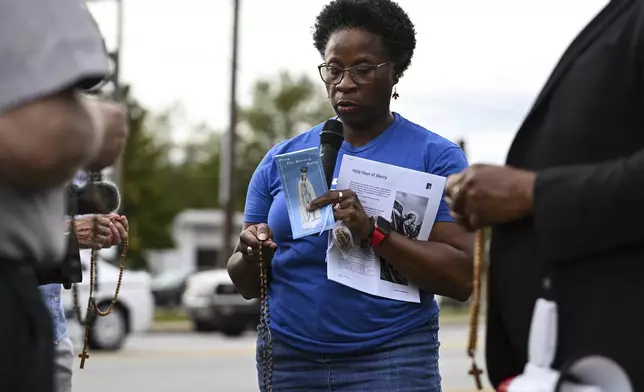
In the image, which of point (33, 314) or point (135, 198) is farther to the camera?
point (135, 198)

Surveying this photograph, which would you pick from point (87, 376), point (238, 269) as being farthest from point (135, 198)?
point (238, 269)

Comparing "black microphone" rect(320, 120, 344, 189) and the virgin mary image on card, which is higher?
"black microphone" rect(320, 120, 344, 189)

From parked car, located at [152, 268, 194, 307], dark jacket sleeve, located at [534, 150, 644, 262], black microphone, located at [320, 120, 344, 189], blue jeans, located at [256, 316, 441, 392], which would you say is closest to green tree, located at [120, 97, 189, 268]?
parked car, located at [152, 268, 194, 307]

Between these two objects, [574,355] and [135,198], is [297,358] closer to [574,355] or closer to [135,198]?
[574,355]

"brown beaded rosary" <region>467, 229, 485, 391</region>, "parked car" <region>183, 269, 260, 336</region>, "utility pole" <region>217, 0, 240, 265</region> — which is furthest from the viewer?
"utility pole" <region>217, 0, 240, 265</region>

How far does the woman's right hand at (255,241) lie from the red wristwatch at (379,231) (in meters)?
0.31

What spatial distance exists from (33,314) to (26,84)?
1.35 feet

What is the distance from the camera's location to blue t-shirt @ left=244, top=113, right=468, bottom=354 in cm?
366

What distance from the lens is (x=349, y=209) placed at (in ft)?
11.9

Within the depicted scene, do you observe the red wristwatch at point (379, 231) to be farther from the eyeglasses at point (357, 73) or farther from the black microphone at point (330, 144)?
the eyeglasses at point (357, 73)

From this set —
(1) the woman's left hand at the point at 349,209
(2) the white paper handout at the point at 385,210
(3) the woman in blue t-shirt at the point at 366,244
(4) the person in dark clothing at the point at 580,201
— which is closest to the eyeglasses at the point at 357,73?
(3) the woman in blue t-shirt at the point at 366,244

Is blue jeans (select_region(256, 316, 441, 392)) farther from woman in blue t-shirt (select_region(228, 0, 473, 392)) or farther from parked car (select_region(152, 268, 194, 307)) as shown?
parked car (select_region(152, 268, 194, 307))

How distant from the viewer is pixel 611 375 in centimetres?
225

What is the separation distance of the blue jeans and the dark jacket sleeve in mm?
1401
